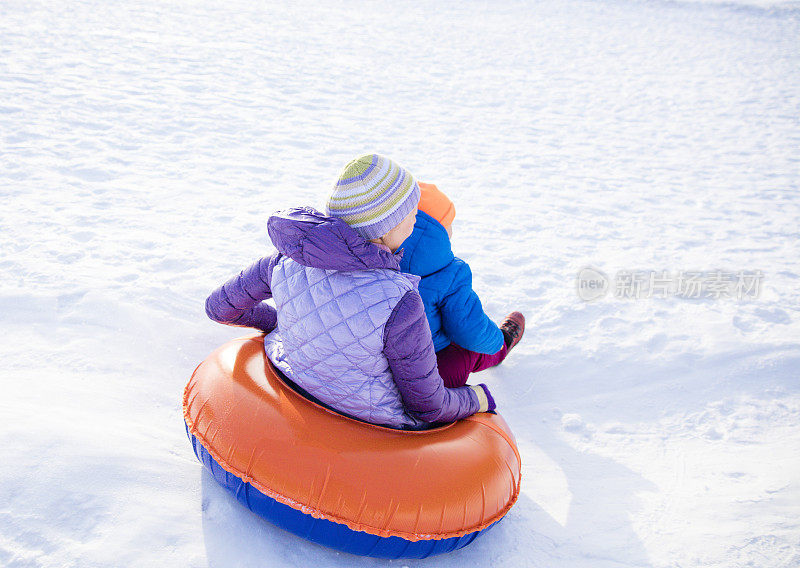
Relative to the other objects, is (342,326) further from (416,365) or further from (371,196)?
(371,196)

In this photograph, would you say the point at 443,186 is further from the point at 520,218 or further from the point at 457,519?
the point at 457,519

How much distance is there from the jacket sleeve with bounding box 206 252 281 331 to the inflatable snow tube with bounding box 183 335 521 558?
0.28 m

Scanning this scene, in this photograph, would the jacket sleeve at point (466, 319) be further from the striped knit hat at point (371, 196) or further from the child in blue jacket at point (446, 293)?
the striped knit hat at point (371, 196)

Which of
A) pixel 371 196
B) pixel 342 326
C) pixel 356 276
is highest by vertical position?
pixel 371 196

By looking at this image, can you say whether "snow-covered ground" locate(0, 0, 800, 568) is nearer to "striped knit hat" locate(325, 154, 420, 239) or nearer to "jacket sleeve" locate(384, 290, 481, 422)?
"jacket sleeve" locate(384, 290, 481, 422)

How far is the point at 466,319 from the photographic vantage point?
248cm

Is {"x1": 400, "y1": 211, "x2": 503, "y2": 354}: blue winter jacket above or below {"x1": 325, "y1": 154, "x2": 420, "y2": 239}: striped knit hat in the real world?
below

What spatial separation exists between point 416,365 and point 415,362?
0.04 feet

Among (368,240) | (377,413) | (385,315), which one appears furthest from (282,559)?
(368,240)

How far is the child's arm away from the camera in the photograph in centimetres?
196

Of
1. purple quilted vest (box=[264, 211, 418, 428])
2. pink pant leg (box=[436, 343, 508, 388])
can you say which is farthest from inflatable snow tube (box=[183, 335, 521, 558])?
pink pant leg (box=[436, 343, 508, 388])

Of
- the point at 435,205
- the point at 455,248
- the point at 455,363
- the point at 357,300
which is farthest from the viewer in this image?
the point at 455,248

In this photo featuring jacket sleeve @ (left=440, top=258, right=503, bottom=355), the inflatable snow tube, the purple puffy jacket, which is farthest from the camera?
jacket sleeve @ (left=440, top=258, right=503, bottom=355)

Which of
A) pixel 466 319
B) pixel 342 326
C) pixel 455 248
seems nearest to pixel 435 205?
pixel 466 319
